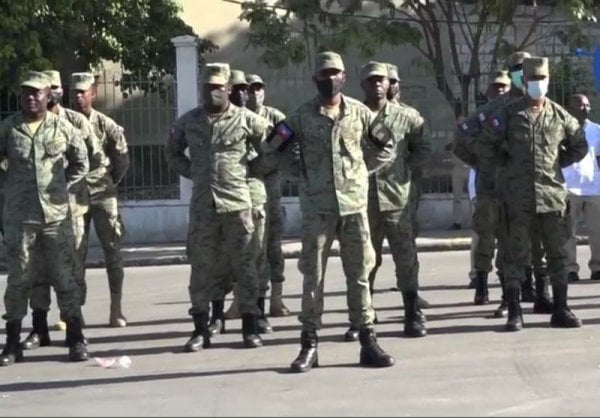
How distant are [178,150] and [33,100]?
117 centimetres

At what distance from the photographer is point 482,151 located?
36.7 feet

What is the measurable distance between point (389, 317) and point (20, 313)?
3.28m

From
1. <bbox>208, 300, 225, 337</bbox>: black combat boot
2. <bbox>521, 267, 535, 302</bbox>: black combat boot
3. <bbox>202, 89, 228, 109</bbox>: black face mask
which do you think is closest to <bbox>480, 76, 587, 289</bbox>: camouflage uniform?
<bbox>521, 267, 535, 302</bbox>: black combat boot

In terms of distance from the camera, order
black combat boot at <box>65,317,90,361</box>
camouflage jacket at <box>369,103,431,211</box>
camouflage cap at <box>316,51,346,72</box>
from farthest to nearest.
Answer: camouflage jacket at <box>369,103,431,211</box> → black combat boot at <box>65,317,90,361</box> → camouflage cap at <box>316,51,346,72</box>

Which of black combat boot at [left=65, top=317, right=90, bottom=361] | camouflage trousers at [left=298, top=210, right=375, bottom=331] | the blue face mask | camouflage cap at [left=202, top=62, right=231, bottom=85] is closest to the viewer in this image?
camouflage trousers at [left=298, top=210, right=375, bottom=331]

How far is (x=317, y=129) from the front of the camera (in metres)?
9.54

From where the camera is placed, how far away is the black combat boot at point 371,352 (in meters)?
9.62

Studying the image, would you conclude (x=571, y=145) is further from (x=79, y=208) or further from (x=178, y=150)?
(x=79, y=208)

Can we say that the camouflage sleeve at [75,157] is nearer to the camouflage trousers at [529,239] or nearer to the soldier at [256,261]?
the soldier at [256,261]

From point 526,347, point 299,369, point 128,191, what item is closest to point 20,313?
point 299,369

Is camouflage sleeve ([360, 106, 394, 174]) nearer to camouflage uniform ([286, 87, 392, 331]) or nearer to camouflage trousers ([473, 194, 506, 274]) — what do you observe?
camouflage uniform ([286, 87, 392, 331])

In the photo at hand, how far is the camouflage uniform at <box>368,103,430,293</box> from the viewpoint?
427 inches

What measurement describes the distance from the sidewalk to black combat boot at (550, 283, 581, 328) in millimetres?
7082

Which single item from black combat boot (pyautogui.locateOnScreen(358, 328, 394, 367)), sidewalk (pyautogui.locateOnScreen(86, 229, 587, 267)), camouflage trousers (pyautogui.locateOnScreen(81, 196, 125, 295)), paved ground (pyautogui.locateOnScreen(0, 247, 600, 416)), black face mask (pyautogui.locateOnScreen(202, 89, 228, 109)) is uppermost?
black face mask (pyautogui.locateOnScreen(202, 89, 228, 109))
